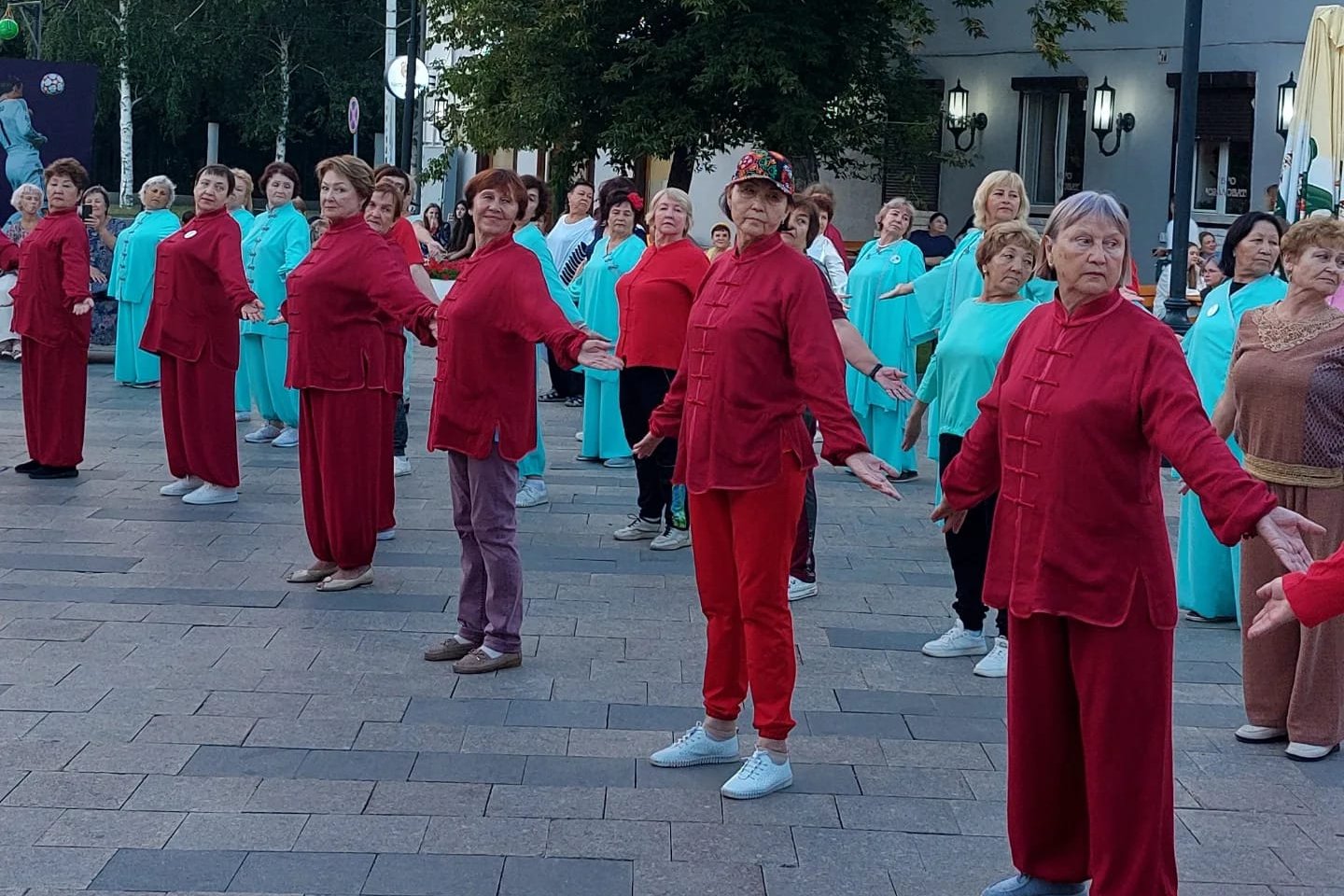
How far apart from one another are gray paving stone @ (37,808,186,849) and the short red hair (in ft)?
9.11

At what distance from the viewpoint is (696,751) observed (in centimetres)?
563

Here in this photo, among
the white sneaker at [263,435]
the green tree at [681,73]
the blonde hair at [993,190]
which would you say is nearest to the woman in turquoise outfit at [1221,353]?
the blonde hair at [993,190]

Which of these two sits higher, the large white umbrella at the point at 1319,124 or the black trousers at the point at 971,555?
the large white umbrella at the point at 1319,124

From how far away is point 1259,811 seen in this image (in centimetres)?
544

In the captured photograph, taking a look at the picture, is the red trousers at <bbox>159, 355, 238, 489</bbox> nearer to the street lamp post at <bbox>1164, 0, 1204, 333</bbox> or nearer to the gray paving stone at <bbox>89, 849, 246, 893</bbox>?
the gray paving stone at <bbox>89, 849, 246, 893</bbox>

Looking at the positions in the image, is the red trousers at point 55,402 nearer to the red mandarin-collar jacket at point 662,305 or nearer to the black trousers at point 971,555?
the red mandarin-collar jacket at point 662,305

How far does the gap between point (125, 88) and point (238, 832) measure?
51.0 metres

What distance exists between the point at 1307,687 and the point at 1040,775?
217 cm

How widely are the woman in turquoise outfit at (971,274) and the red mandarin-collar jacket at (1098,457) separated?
3.09m

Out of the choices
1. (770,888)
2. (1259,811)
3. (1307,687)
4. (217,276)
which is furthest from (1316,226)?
(217,276)

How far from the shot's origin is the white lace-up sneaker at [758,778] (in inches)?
211

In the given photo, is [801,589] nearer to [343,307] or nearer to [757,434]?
[343,307]

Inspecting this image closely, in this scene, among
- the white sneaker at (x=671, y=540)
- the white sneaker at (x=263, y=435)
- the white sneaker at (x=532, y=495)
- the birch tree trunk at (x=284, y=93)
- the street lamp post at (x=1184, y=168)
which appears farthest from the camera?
the birch tree trunk at (x=284, y=93)

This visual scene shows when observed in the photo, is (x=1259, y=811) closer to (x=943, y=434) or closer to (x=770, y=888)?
(x=770, y=888)
